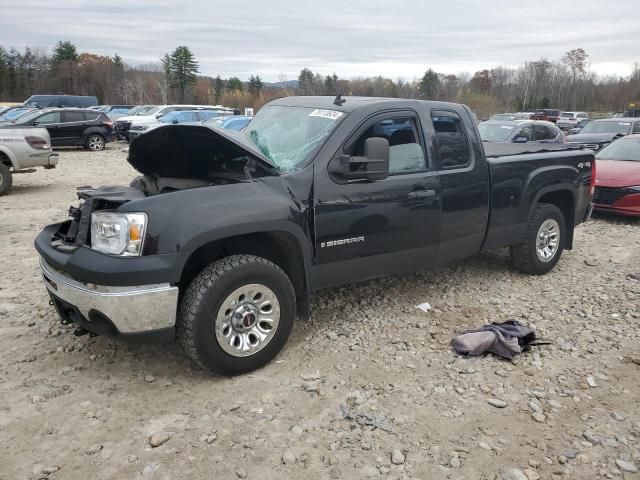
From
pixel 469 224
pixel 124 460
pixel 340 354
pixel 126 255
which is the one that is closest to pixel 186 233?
pixel 126 255

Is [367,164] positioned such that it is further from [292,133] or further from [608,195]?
[608,195]

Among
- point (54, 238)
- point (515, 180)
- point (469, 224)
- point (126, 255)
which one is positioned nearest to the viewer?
point (126, 255)

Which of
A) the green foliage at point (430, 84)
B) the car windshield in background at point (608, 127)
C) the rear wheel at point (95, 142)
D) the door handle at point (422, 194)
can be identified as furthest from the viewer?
the green foliage at point (430, 84)

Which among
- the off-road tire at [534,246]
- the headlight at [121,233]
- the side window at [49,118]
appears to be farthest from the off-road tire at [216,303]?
the side window at [49,118]

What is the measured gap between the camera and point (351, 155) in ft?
13.9

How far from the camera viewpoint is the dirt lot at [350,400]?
295 centimetres

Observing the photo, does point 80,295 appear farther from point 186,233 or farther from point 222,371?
point 222,371

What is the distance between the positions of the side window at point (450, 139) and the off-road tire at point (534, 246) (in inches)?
55.3

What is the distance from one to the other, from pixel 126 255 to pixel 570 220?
17.1 feet

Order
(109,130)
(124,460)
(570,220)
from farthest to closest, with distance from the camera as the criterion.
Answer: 1. (109,130)
2. (570,220)
3. (124,460)

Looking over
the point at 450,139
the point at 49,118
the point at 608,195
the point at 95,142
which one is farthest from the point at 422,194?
the point at 95,142

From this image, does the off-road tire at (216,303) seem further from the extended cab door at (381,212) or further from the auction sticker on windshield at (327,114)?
the auction sticker on windshield at (327,114)

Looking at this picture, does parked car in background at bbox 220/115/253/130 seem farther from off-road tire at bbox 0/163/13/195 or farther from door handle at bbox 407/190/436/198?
door handle at bbox 407/190/436/198

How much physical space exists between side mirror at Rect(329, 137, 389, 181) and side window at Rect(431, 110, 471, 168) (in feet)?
3.17
